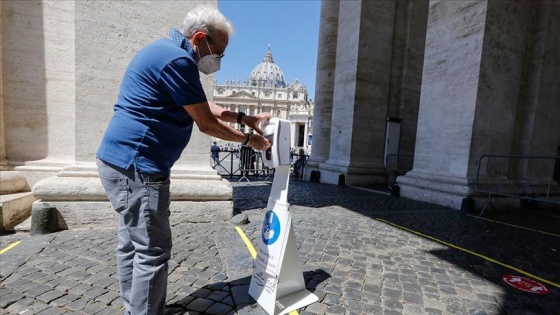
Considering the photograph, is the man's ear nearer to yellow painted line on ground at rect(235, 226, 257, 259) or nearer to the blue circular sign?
the blue circular sign

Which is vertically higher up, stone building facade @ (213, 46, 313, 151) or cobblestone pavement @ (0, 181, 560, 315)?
stone building facade @ (213, 46, 313, 151)

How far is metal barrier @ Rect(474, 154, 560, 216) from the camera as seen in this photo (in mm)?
6277

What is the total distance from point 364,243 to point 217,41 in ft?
10.2

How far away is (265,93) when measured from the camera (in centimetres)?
11575

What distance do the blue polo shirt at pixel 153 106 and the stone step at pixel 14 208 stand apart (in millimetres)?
3155

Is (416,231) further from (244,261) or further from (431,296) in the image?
(244,261)

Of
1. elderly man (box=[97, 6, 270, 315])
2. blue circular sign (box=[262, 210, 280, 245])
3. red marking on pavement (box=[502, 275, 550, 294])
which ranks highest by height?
elderly man (box=[97, 6, 270, 315])

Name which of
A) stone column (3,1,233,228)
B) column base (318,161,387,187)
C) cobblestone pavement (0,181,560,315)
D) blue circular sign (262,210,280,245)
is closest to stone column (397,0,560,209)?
cobblestone pavement (0,181,560,315)

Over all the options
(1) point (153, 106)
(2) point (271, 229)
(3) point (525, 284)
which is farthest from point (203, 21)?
(3) point (525, 284)

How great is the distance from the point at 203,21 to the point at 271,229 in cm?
155

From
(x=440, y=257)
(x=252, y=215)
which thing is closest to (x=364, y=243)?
(x=440, y=257)

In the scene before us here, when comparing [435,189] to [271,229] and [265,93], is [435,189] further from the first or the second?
[265,93]

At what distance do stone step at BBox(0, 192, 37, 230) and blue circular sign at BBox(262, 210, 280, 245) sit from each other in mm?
3633

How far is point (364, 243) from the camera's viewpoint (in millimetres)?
3811
